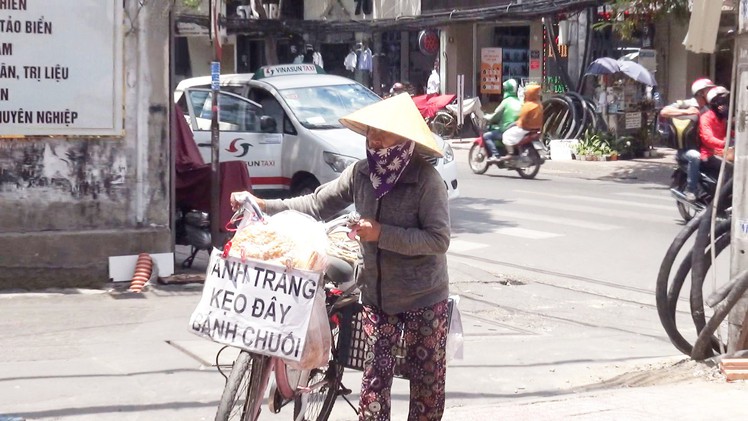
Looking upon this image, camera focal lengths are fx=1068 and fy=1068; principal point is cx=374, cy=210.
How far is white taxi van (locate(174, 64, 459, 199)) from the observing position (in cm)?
1267

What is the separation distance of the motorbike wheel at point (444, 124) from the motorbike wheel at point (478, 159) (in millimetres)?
7701

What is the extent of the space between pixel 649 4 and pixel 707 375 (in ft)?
42.7

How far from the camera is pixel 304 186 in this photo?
42.6 feet

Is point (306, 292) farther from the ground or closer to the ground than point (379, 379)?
farther from the ground

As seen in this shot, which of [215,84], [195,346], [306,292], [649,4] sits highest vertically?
[649,4]

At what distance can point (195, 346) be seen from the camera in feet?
24.4

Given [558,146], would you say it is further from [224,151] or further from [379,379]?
[379,379]

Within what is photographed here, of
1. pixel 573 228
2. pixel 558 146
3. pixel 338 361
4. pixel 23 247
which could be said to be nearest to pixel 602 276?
pixel 573 228

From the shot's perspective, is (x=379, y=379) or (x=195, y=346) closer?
(x=379, y=379)

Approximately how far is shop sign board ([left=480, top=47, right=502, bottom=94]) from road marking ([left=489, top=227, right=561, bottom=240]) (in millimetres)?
16703

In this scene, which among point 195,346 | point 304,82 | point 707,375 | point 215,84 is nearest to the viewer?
point 707,375

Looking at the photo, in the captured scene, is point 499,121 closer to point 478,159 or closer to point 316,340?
point 478,159

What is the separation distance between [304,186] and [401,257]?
27.5 feet

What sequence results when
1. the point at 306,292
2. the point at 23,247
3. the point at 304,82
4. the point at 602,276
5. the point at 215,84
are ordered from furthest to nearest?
the point at 304,82 → the point at 602,276 → the point at 215,84 → the point at 23,247 → the point at 306,292
